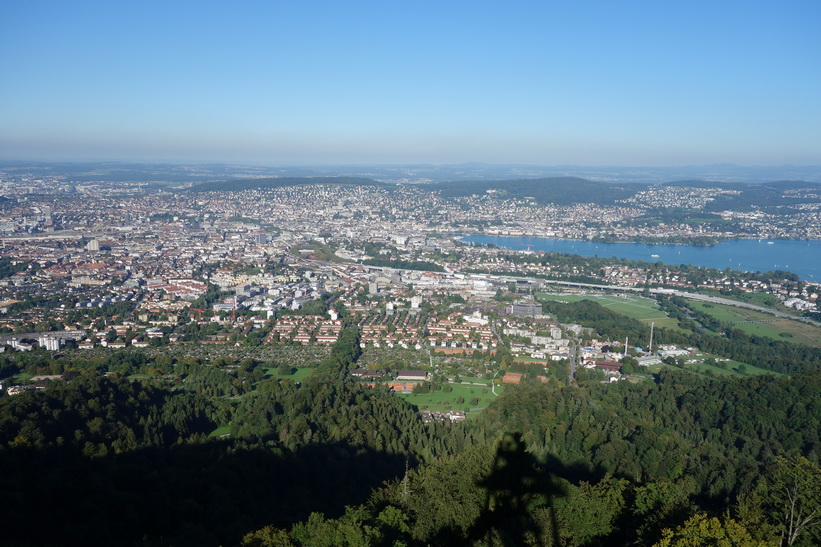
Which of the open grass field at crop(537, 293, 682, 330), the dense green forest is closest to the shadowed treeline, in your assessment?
the dense green forest

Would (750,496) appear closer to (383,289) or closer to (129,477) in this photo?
(129,477)

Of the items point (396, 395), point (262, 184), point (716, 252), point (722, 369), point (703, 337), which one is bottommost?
point (722, 369)

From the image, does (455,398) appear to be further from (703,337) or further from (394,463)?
(703,337)

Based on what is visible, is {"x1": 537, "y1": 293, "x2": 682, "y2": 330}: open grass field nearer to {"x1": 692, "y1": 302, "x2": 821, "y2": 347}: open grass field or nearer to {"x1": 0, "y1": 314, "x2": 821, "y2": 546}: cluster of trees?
{"x1": 692, "y1": 302, "x2": 821, "y2": 347}: open grass field

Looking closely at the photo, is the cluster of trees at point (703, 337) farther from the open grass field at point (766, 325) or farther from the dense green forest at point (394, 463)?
the dense green forest at point (394, 463)

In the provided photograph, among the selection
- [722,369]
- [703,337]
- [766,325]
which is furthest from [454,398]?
[766,325]

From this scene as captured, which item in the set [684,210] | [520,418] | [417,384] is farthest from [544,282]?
[684,210]
